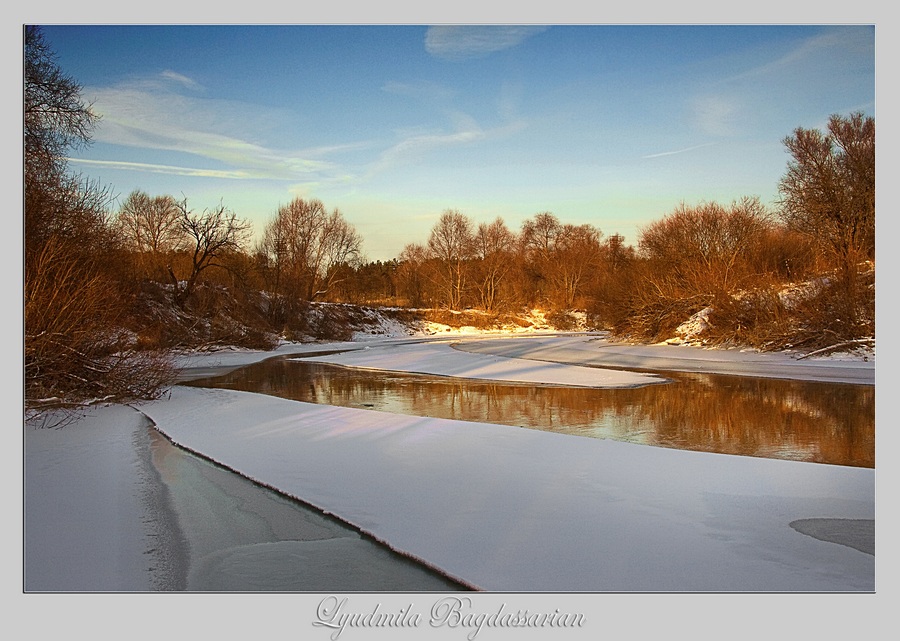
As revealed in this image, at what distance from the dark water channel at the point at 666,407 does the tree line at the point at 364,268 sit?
84.5 inches

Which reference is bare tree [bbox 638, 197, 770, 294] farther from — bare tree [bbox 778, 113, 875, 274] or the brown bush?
the brown bush

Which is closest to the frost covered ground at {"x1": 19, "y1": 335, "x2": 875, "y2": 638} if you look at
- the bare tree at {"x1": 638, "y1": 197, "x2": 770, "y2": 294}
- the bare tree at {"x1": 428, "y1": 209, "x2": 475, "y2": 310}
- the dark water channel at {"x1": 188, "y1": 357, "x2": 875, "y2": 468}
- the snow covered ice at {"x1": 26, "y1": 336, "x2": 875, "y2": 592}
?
the snow covered ice at {"x1": 26, "y1": 336, "x2": 875, "y2": 592}

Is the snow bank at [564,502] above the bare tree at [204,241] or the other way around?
the other way around

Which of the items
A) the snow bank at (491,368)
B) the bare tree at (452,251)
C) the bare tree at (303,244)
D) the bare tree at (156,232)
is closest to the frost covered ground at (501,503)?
the snow bank at (491,368)

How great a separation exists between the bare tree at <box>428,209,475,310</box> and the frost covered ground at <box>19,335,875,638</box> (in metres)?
39.7

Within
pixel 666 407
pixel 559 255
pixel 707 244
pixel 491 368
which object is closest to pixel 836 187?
pixel 666 407

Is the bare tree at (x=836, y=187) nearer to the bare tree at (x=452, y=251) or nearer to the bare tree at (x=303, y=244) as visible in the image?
the bare tree at (x=303, y=244)

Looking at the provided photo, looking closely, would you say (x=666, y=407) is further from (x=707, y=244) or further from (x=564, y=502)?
(x=707, y=244)

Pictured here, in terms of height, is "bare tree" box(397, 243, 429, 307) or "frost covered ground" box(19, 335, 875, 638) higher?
"bare tree" box(397, 243, 429, 307)

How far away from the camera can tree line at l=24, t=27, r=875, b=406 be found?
7582 mm

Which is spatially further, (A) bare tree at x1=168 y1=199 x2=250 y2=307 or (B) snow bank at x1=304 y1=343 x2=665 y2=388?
(A) bare tree at x1=168 y1=199 x2=250 y2=307

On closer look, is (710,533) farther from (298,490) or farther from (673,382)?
(673,382)

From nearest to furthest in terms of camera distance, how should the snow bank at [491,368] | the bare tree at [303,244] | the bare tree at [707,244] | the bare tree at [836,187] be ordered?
the bare tree at [836,187] → the snow bank at [491,368] → the bare tree at [707,244] → the bare tree at [303,244]

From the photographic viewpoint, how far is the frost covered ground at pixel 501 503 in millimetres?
3574
